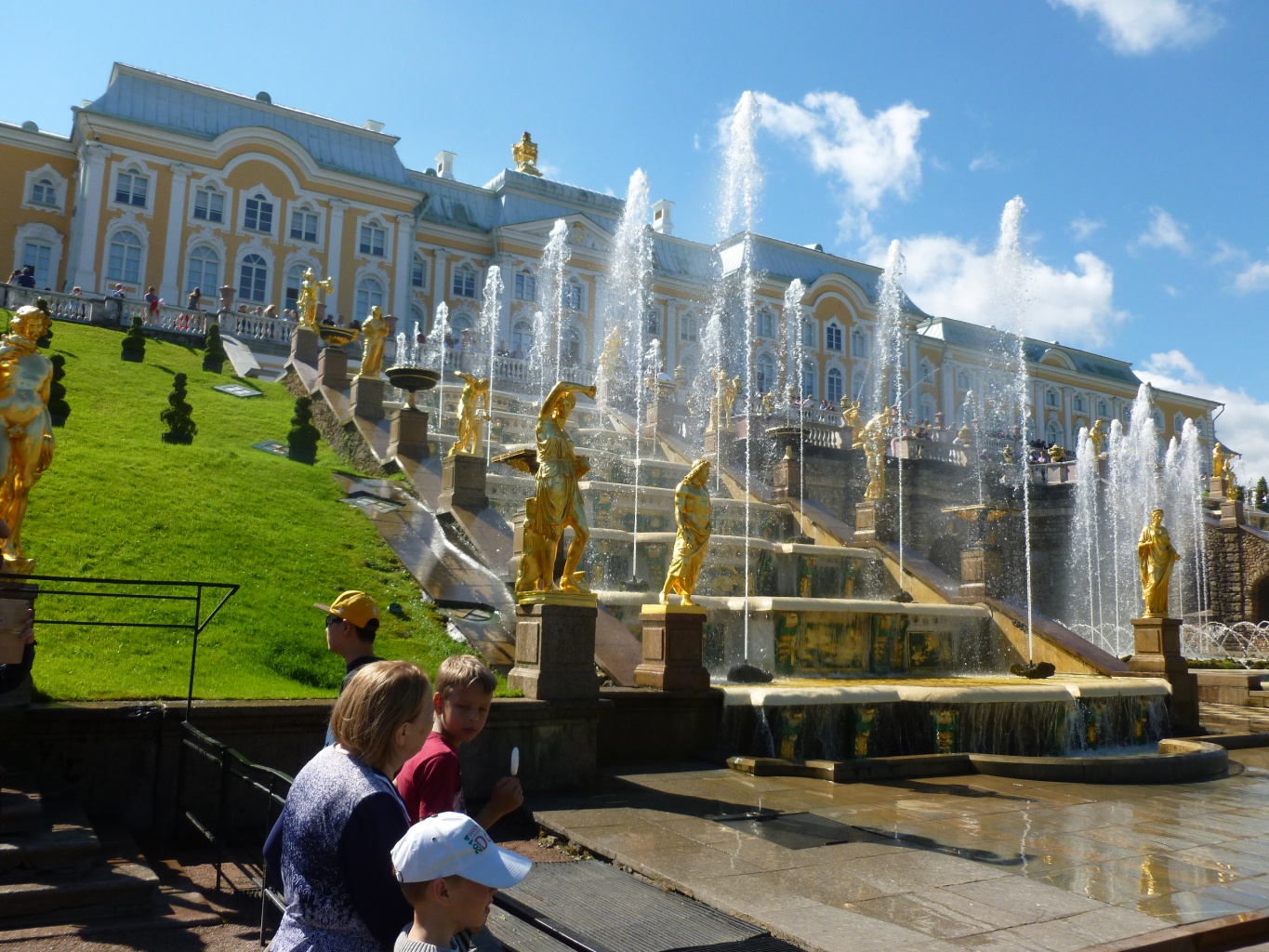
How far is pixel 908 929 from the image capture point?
16.5ft

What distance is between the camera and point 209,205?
43219mm

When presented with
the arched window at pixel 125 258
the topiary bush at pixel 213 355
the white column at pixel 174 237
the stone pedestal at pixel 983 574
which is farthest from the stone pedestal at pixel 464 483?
the arched window at pixel 125 258

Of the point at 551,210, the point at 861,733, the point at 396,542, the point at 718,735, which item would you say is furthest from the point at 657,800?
the point at 551,210

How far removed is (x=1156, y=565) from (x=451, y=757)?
1535 cm

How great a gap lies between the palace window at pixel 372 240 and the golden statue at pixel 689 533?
3950 centimetres

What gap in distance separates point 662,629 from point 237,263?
3918 centimetres

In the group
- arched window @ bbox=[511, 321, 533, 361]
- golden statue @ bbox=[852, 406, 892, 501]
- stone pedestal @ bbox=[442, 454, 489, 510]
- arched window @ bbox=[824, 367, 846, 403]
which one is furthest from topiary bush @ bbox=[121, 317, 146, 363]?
arched window @ bbox=[824, 367, 846, 403]

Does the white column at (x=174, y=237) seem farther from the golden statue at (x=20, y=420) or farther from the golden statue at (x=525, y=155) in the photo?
the golden statue at (x=20, y=420)

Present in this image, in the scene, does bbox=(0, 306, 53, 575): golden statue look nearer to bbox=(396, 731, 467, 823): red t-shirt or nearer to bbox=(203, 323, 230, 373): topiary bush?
bbox=(396, 731, 467, 823): red t-shirt

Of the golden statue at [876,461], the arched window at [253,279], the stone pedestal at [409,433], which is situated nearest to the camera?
the stone pedestal at [409,433]

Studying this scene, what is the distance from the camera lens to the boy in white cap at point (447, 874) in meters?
2.16

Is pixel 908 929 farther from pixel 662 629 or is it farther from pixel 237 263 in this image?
pixel 237 263

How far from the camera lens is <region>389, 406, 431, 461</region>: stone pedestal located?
1772 centimetres

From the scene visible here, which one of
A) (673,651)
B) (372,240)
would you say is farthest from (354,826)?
(372,240)
